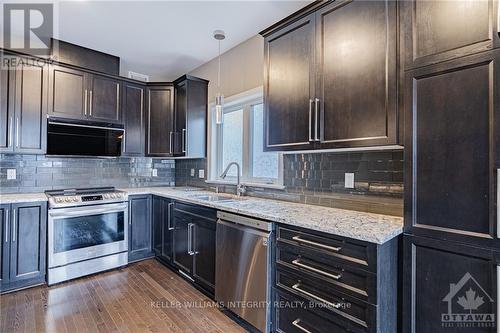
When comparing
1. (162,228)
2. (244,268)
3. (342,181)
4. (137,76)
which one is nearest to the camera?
(244,268)

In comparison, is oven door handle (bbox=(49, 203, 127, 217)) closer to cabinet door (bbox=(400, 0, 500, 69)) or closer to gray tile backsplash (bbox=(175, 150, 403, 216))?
gray tile backsplash (bbox=(175, 150, 403, 216))

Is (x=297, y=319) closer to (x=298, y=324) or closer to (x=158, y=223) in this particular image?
(x=298, y=324)

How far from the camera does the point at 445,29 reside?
4.21ft

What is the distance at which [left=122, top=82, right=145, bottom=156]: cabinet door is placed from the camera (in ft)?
11.8

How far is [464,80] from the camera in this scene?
1.22 m

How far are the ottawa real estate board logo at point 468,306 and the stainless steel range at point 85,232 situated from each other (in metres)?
3.13

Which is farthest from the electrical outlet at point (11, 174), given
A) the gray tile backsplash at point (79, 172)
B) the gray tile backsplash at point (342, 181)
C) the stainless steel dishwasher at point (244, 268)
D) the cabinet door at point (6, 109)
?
the gray tile backsplash at point (342, 181)

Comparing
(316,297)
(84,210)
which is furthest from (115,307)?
(316,297)

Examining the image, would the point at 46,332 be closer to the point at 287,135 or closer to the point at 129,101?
the point at 287,135

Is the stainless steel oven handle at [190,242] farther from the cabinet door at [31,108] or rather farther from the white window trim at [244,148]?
the cabinet door at [31,108]

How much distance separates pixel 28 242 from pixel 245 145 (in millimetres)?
2414

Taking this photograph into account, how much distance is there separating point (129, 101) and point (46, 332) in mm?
2677

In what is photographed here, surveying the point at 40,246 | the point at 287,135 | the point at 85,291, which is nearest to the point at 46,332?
the point at 85,291

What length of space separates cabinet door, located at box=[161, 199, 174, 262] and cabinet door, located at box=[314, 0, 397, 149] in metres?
2.02
